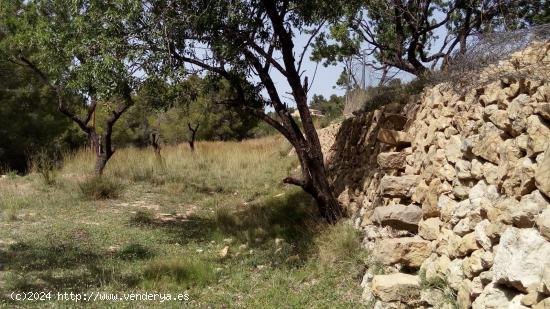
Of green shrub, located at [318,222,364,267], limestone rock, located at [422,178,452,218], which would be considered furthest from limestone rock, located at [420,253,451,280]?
green shrub, located at [318,222,364,267]

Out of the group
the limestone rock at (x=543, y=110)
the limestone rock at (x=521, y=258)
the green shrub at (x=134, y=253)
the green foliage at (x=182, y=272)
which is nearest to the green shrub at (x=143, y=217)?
the green shrub at (x=134, y=253)

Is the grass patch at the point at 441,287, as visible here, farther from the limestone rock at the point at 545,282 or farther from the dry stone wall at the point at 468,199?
the limestone rock at the point at 545,282

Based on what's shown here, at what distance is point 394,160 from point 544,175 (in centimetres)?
319

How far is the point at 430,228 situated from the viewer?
16.5 ft

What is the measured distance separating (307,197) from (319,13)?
3.36 metres

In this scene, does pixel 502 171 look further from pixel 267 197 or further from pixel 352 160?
pixel 267 197

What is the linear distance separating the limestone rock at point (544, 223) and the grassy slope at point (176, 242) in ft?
7.99

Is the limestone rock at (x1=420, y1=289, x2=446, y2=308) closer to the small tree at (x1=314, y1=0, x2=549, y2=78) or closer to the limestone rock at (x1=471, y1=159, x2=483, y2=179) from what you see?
the limestone rock at (x1=471, y1=159, x2=483, y2=179)

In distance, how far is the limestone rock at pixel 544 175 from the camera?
126 inches

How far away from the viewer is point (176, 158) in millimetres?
16906

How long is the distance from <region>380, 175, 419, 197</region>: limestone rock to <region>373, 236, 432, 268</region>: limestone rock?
83 cm

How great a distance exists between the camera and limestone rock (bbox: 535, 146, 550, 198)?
3.21m

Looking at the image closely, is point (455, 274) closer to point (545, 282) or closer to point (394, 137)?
point (545, 282)

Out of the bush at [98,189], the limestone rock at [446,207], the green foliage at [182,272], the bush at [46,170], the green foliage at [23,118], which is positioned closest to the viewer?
the limestone rock at [446,207]
